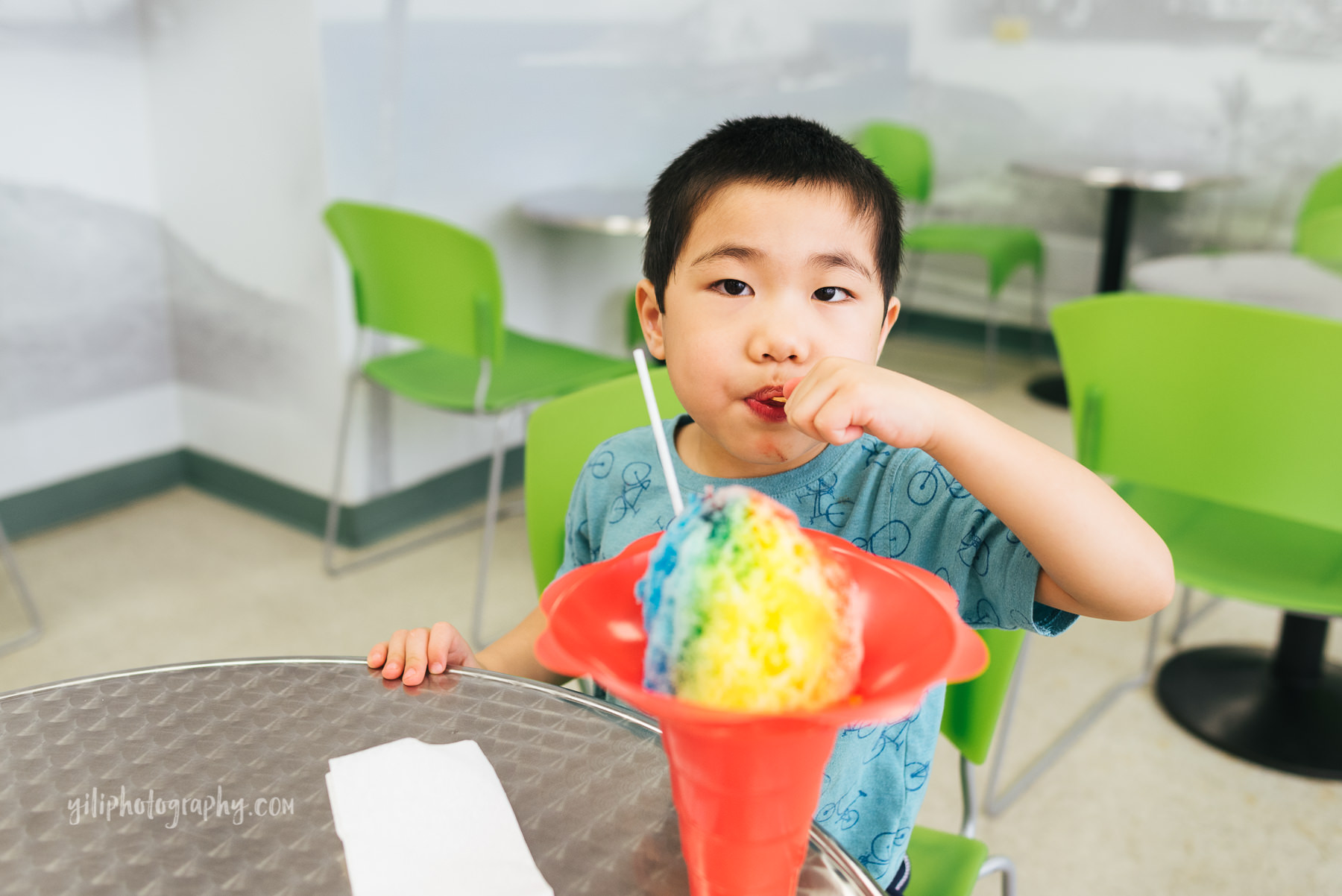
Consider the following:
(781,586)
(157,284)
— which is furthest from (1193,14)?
(781,586)

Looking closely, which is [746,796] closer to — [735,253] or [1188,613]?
[735,253]

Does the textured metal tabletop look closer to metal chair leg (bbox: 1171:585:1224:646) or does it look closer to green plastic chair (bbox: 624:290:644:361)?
metal chair leg (bbox: 1171:585:1224:646)

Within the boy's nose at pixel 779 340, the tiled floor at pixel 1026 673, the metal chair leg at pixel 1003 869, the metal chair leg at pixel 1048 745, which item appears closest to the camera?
the boy's nose at pixel 779 340

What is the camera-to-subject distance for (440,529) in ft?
9.72

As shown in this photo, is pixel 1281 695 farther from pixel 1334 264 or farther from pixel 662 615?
pixel 662 615

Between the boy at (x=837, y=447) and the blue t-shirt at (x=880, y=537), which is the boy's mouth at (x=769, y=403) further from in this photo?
the blue t-shirt at (x=880, y=537)

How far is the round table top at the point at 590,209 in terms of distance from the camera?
2684 mm

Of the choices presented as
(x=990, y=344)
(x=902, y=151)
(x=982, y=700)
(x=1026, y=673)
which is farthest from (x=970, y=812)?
(x=902, y=151)

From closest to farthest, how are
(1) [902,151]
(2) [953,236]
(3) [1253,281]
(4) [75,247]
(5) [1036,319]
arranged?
(3) [1253,281]
(4) [75,247]
(2) [953,236]
(1) [902,151]
(5) [1036,319]

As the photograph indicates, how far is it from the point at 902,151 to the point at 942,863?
393cm

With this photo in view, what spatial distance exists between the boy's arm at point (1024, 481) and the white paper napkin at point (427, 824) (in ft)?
1.05

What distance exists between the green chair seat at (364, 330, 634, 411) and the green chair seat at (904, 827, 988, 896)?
1414 millimetres

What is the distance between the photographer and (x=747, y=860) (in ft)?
1.69

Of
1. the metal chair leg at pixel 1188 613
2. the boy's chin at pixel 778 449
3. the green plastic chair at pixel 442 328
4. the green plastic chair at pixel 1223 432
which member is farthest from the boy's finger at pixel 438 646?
the metal chair leg at pixel 1188 613
